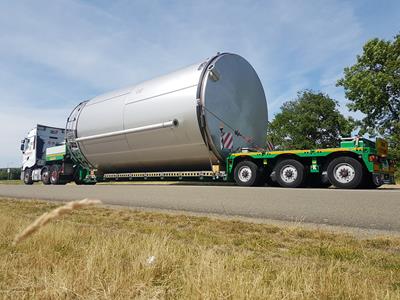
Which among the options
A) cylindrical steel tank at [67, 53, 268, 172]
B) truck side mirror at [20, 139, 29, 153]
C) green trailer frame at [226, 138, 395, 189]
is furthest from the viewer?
truck side mirror at [20, 139, 29, 153]

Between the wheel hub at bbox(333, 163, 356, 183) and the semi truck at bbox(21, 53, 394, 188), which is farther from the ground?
the semi truck at bbox(21, 53, 394, 188)

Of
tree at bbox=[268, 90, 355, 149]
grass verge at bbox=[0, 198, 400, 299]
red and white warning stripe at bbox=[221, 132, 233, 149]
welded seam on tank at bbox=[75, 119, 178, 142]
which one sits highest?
tree at bbox=[268, 90, 355, 149]

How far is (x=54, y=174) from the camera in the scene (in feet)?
67.9

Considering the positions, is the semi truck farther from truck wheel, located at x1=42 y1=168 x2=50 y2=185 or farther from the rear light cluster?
truck wheel, located at x1=42 y1=168 x2=50 y2=185

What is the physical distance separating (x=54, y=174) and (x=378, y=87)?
24.9 meters

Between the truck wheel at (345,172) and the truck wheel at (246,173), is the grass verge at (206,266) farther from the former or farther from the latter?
the truck wheel at (246,173)

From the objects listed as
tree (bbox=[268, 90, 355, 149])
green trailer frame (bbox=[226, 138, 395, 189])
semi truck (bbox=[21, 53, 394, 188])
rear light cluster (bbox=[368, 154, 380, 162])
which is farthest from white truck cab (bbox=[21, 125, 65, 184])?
tree (bbox=[268, 90, 355, 149])

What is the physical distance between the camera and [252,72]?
15398 millimetres

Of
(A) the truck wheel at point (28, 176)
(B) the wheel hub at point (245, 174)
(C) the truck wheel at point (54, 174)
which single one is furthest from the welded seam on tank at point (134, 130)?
(A) the truck wheel at point (28, 176)

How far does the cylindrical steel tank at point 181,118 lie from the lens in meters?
13.0

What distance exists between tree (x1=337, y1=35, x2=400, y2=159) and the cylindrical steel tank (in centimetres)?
1841

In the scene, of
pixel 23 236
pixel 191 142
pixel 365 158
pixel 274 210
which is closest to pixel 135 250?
pixel 23 236

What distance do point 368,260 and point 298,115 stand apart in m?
46.4

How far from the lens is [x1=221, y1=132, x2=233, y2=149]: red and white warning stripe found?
1316cm
